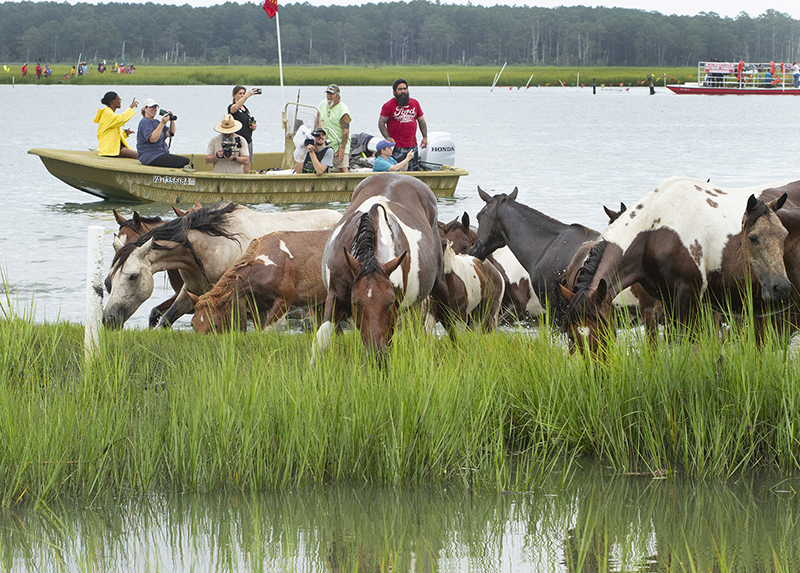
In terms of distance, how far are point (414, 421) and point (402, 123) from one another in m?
11.9

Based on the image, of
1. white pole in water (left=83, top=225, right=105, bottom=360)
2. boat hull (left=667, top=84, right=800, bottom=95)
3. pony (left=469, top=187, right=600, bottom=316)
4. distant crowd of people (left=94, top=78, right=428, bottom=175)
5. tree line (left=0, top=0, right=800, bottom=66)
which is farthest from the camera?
tree line (left=0, top=0, right=800, bottom=66)

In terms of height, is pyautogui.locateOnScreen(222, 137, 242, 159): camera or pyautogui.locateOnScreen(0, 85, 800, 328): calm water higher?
pyautogui.locateOnScreen(222, 137, 242, 159): camera

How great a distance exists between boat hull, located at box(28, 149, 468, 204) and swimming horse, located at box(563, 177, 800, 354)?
36.0ft

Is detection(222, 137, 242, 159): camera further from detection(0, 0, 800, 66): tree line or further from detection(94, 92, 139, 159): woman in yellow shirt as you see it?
detection(0, 0, 800, 66): tree line

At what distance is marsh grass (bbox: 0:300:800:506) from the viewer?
16.5ft

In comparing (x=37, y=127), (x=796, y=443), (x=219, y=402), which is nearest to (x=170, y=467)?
(x=219, y=402)

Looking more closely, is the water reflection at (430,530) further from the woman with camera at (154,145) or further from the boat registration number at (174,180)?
the woman with camera at (154,145)

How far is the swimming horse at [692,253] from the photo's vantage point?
241 inches

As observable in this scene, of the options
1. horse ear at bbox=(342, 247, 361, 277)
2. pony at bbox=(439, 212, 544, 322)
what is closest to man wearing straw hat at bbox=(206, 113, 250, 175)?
pony at bbox=(439, 212, 544, 322)

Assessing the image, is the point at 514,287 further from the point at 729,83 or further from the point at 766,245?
the point at 729,83

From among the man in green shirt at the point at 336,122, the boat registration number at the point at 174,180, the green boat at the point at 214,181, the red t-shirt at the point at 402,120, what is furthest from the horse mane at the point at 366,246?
the boat registration number at the point at 174,180

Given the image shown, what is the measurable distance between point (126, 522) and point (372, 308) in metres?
1.95

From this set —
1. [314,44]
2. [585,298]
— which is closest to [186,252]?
[585,298]

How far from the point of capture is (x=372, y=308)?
5910 mm
